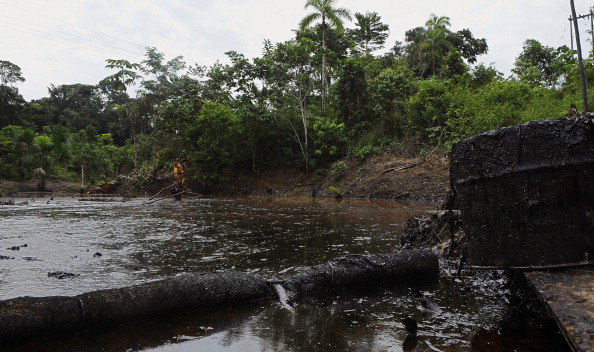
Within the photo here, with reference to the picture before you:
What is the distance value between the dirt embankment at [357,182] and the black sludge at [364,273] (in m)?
11.1

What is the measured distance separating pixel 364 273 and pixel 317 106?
23.2m

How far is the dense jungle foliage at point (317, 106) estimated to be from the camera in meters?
19.8

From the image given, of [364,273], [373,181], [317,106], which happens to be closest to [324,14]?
[317,106]

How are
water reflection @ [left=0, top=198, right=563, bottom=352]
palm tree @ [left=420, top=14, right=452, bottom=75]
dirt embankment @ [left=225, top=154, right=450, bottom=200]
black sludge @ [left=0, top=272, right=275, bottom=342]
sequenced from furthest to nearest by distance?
palm tree @ [left=420, top=14, right=452, bottom=75]
dirt embankment @ [left=225, top=154, right=450, bottom=200]
water reflection @ [left=0, top=198, right=563, bottom=352]
black sludge @ [left=0, top=272, right=275, bottom=342]

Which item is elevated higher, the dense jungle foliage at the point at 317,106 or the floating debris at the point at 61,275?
the dense jungle foliage at the point at 317,106

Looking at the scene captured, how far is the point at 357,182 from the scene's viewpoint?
19875mm

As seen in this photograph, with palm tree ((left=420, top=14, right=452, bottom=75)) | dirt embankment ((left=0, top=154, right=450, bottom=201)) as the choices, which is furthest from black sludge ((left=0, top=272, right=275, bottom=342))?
palm tree ((left=420, top=14, right=452, bottom=75))

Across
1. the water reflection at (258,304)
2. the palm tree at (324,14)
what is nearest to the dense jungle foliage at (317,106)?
the palm tree at (324,14)

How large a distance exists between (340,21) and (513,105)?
40.6ft

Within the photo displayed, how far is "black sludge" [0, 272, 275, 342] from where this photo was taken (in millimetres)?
2391

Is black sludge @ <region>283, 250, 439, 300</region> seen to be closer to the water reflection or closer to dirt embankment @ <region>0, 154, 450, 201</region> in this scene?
the water reflection

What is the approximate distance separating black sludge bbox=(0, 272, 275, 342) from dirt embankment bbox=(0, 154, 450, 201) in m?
12.7

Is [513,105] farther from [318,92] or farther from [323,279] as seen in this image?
[323,279]

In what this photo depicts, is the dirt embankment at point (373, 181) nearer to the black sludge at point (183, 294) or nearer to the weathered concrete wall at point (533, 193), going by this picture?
the black sludge at point (183, 294)
